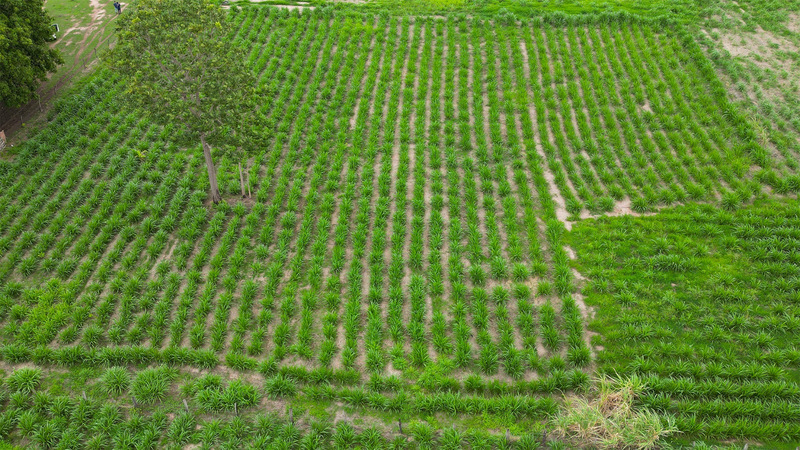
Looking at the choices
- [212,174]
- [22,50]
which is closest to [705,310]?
[212,174]

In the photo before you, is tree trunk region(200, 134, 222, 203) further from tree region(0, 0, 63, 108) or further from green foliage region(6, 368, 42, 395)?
tree region(0, 0, 63, 108)

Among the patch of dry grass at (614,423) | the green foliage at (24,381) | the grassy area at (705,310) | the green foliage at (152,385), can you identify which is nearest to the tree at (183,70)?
the green foliage at (152,385)

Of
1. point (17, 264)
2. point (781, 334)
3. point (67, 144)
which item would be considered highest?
point (67, 144)

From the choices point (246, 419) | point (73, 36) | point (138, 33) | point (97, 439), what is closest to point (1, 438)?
point (97, 439)

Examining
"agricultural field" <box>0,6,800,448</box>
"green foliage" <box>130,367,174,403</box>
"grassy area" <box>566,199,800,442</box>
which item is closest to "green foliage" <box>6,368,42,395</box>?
"agricultural field" <box>0,6,800,448</box>

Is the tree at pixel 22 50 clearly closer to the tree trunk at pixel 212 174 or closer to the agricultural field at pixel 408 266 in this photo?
the agricultural field at pixel 408 266

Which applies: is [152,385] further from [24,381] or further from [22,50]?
[22,50]

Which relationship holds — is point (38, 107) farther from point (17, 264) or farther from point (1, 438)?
point (1, 438)
